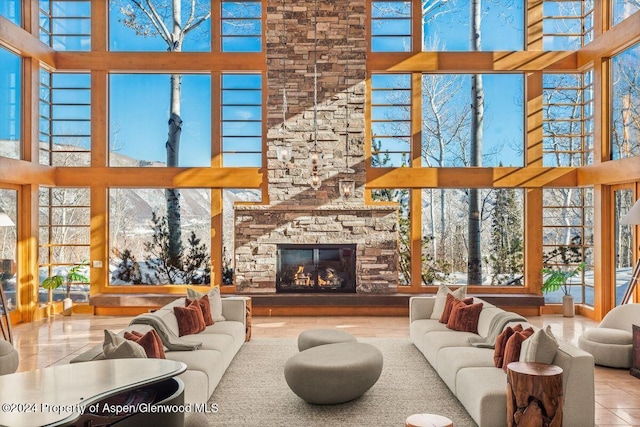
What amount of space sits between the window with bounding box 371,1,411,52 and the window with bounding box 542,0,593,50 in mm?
2608

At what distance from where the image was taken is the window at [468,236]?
33.6ft

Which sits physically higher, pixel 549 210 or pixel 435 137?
pixel 435 137

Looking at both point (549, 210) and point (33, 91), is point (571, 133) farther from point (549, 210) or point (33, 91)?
point (33, 91)

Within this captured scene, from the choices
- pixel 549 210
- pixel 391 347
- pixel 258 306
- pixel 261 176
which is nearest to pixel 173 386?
pixel 391 347

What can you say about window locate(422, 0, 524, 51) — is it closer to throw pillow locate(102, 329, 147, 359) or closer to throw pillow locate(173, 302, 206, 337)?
throw pillow locate(173, 302, 206, 337)

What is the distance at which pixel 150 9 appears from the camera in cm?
1049

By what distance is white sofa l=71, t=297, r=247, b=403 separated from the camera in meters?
4.60

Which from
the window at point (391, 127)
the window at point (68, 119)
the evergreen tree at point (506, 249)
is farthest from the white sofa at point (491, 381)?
the window at point (68, 119)

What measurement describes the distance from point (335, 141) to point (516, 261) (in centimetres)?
415

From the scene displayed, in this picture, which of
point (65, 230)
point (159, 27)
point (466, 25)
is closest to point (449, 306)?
point (466, 25)

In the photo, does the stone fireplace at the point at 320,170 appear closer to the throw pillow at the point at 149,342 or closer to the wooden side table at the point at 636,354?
the wooden side table at the point at 636,354

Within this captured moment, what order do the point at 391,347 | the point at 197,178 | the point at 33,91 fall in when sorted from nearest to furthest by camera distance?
the point at 391,347, the point at 33,91, the point at 197,178

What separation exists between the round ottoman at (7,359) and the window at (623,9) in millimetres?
9903

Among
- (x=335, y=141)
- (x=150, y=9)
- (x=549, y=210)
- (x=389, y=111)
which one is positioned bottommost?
(x=549, y=210)
